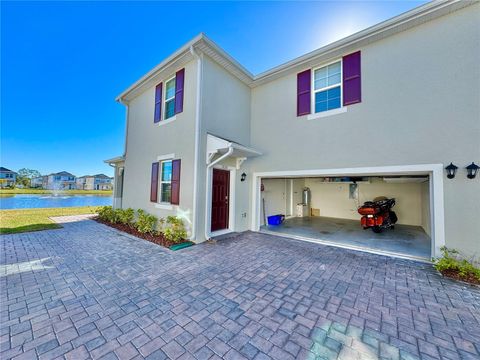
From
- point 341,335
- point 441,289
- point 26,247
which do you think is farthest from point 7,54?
point 441,289

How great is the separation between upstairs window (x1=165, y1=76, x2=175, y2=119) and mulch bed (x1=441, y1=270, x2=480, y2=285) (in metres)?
9.06

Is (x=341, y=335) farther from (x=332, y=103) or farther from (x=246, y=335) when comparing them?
(x=332, y=103)

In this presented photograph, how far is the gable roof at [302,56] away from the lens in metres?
4.57

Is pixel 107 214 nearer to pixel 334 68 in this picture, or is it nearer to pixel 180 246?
pixel 180 246

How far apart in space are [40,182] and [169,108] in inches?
2202

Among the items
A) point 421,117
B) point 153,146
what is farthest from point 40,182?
point 421,117

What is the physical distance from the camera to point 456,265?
3.94 metres

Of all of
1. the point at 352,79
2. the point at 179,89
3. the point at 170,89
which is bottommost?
the point at 352,79

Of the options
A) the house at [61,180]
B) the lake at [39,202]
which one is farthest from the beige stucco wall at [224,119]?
the house at [61,180]

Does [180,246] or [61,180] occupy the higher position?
[61,180]

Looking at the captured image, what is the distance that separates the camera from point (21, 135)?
2362 cm

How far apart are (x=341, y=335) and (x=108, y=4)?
12.7 meters

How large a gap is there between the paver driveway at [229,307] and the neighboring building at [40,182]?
175 feet

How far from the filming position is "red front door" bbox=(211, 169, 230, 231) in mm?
6832
